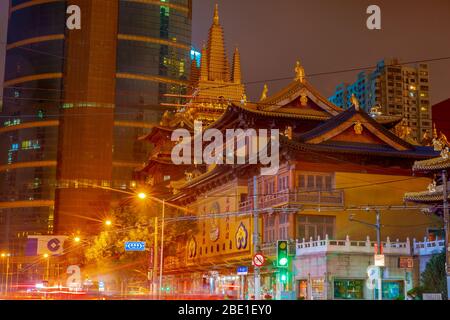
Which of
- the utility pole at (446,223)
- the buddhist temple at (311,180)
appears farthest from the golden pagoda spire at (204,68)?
the utility pole at (446,223)

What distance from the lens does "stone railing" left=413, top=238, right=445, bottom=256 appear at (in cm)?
4475

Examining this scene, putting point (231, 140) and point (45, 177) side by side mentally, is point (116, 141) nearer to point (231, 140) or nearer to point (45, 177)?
point (45, 177)

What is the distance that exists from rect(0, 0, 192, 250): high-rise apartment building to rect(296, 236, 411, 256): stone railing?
80692 mm

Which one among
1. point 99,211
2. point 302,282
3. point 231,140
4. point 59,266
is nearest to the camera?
point 302,282

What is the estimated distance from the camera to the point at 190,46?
139 meters

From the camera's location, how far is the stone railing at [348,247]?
4644 centimetres

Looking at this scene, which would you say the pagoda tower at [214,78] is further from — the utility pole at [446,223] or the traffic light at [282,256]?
the traffic light at [282,256]

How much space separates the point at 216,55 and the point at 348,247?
2092 inches

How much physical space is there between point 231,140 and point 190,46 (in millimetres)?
73906

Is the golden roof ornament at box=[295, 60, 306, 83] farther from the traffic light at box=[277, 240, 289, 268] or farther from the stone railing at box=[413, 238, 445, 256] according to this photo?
the traffic light at box=[277, 240, 289, 268]

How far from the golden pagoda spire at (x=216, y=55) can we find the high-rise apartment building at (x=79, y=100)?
3925 centimetres

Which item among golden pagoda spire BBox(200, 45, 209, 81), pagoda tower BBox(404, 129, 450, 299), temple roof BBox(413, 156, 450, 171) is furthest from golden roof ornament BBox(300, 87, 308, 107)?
golden pagoda spire BBox(200, 45, 209, 81)

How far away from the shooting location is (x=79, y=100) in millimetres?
129125
